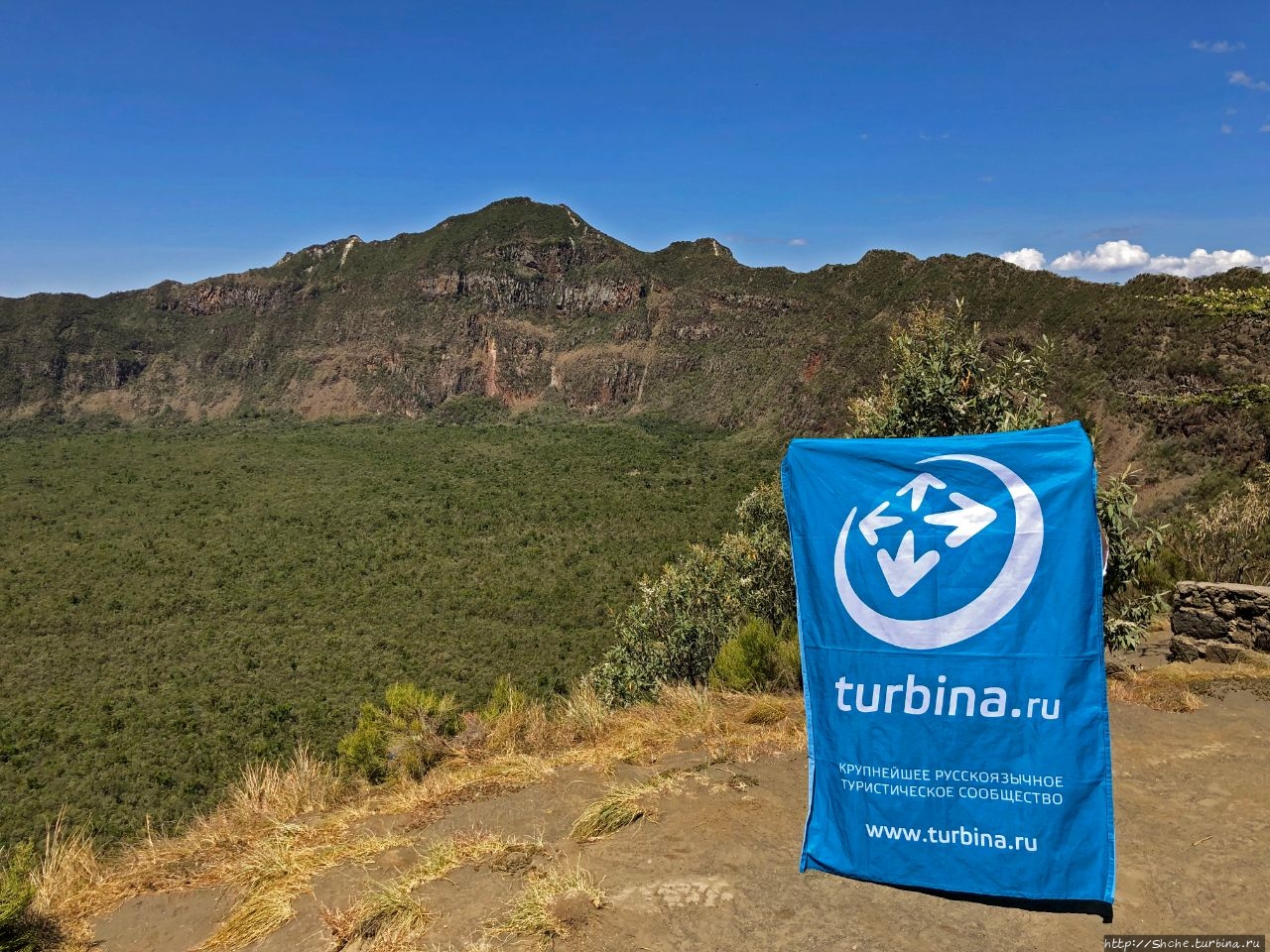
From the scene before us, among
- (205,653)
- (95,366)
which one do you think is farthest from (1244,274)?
(95,366)

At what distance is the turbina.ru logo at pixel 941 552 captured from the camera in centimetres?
369

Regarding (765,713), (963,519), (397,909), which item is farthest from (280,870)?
(963,519)

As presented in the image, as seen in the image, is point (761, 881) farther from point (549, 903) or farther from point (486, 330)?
point (486, 330)

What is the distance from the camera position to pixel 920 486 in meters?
3.84

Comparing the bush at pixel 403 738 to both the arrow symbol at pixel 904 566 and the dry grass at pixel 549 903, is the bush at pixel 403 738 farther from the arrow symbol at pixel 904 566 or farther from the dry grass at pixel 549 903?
the arrow symbol at pixel 904 566

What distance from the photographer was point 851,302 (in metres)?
87.4

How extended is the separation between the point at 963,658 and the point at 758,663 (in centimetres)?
571

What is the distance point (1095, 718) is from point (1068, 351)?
48.9 metres

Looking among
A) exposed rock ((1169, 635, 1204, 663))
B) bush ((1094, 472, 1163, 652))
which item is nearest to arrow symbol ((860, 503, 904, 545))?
bush ((1094, 472, 1163, 652))

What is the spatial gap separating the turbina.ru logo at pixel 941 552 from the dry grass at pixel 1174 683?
497 centimetres

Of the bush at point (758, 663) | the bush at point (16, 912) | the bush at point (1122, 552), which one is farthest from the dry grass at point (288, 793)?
the bush at point (1122, 552)

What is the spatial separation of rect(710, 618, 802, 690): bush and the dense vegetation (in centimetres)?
1714

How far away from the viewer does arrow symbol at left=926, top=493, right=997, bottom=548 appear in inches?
147

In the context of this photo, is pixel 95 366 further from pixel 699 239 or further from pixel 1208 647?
pixel 1208 647
